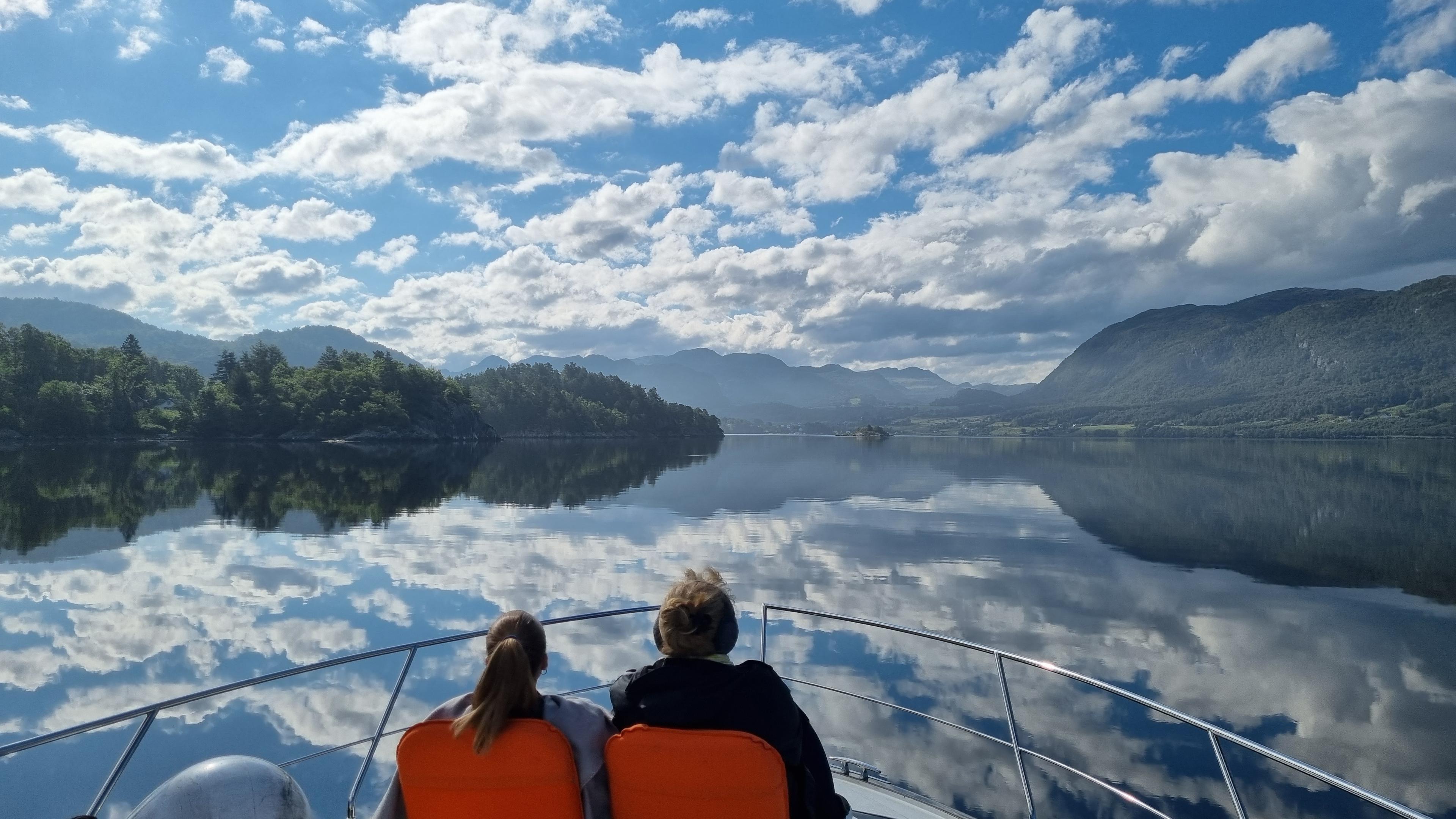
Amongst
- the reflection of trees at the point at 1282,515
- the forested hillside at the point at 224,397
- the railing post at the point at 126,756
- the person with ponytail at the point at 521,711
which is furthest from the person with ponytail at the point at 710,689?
the forested hillside at the point at 224,397

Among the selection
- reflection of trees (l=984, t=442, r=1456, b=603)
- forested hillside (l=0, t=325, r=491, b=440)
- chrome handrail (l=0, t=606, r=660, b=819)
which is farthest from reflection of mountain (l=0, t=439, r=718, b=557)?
reflection of trees (l=984, t=442, r=1456, b=603)

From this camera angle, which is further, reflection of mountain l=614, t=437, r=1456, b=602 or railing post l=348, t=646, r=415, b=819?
reflection of mountain l=614, t=437, r=1456, b=602

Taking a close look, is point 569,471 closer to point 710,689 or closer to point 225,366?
point 710,689

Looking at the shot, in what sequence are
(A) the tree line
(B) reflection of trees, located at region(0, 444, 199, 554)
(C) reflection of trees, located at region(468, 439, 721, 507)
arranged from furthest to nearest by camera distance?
(A) the tree line
(C) reflection of trees, located at region(468, 439, 721, 507)
(B) reflection of trees, located at region(0, 444, 199, 554)

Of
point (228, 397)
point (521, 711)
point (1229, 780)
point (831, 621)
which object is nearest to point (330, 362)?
point (228, 397)

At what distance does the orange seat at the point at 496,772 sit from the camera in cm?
261

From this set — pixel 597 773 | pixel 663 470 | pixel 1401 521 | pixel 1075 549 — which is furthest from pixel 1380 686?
pixel 663 470

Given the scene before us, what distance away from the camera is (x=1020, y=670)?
15.4 m

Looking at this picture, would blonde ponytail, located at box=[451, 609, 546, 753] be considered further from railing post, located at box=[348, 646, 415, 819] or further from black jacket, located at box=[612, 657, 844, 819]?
railing post, located at box=[348, 646, 415, 819]

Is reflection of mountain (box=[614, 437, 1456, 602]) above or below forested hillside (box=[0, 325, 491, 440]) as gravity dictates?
below

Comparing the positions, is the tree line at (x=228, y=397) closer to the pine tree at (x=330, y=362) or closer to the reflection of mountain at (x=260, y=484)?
the pine tree at (x=330, y=362)

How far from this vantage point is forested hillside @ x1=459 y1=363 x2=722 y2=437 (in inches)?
6959

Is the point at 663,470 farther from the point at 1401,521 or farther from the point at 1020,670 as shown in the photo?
the point at 1020,670

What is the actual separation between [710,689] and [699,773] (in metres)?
0.26
